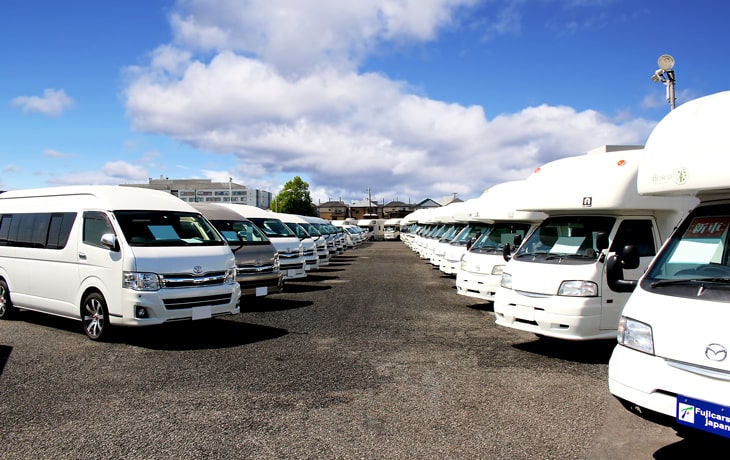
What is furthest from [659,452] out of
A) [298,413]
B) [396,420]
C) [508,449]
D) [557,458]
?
[298,413]

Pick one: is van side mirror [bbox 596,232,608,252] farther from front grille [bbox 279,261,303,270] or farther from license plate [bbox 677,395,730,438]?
front grille [bbox 279,261,303,270]

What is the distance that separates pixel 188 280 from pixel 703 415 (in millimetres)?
6450

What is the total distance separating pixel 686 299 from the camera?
4.01m

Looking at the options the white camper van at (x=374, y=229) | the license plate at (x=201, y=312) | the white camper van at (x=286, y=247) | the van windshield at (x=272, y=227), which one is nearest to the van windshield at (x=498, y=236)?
the white camper van at (x=286, y=247)

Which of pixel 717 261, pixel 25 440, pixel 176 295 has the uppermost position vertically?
pixel 717 261

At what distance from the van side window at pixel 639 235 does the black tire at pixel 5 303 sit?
1040 cm

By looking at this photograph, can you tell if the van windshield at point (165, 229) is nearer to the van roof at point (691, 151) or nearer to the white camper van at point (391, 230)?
the van roof at point (691, 151)

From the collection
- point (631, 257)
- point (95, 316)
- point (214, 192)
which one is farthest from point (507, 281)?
point (214, 192)

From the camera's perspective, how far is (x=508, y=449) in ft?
14.1

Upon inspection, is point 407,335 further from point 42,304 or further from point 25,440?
point 42,304

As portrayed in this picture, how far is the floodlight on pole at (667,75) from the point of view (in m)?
13.8

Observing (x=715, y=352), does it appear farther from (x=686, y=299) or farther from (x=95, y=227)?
(x=95, y=227)

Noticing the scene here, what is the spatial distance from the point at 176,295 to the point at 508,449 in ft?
17.0

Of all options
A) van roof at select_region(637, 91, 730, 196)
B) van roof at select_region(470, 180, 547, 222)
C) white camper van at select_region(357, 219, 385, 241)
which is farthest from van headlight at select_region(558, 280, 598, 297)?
white camper van at select_region(357, 219, 385, 241)
